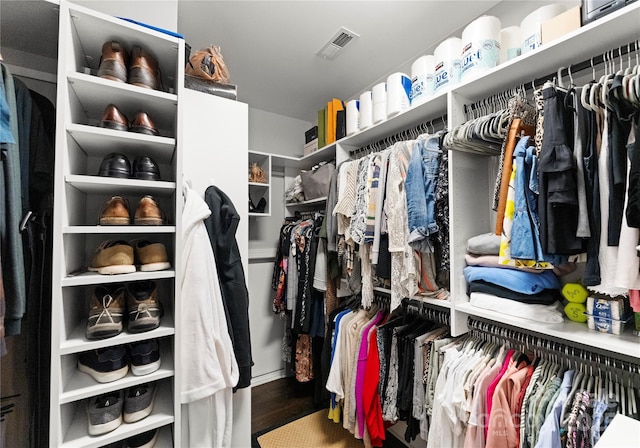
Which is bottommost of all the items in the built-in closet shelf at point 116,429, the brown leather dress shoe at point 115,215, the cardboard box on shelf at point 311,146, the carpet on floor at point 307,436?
the carpet on floor at point 307,436

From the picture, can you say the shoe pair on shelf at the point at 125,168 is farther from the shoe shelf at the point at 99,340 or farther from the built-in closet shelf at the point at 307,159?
the built-in closet shelf at the point at 307,159

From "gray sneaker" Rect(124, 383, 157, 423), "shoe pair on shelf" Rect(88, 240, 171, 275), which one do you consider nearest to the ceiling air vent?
"shoe pair on shelf" Rect(88, 240, 171, 275)

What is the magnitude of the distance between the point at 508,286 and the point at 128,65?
160cm

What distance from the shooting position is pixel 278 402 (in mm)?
2139

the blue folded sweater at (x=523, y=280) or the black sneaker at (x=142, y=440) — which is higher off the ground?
the blue folded sweater at (x=523, y=280)

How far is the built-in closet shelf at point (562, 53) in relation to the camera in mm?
799

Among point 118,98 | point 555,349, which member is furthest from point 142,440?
point 555,349

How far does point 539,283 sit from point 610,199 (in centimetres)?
36

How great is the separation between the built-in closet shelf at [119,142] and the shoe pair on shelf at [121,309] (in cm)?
50

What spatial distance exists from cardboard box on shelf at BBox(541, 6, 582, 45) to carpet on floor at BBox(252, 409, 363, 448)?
86.7 inches

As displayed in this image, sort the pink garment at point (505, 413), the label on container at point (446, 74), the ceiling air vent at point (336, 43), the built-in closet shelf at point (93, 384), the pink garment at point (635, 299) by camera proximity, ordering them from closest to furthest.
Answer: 1. the pink garment at point (635, 299)
2. the built-in closet shelf at point (93, 384)
3. the pink garment at point (505, 413)
4. the label on container at point (446, 74)
5. the ceiling air vent at point (336, 43)

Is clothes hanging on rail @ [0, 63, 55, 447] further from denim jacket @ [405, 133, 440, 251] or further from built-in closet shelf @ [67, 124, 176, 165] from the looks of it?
denim jacket @ [405, 133, 440, 251]

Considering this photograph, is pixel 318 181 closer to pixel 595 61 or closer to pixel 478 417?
pixel 595 61

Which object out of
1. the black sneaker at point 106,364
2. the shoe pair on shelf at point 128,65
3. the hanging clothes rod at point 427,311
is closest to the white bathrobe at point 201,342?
the black sneaker at point 106,364
